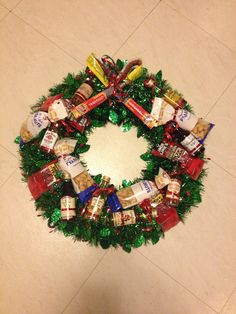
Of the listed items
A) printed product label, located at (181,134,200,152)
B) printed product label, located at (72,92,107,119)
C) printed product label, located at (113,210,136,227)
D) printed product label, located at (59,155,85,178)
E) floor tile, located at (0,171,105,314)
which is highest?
printed product label, located at (181,134,200,152)

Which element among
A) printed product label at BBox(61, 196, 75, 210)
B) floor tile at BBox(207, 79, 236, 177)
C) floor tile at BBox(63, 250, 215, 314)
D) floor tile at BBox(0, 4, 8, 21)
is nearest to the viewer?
printed product label at BBox(61, 196, 75, 210)

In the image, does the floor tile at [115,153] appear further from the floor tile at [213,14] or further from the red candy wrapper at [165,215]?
the floor tile at [213,14]

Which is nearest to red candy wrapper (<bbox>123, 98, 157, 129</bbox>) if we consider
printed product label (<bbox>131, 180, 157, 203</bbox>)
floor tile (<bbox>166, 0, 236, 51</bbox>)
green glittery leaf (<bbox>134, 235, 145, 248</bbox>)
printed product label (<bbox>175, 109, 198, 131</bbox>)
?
printed product label (<bbox>175, 109, 198, 131</bbox>)

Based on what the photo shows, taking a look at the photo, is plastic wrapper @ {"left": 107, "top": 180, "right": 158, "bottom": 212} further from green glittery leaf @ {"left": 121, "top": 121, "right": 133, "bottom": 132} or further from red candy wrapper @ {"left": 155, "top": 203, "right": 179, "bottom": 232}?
green glittery leaf @ {"left": 121, "top": 121, "right": 133, "bottom": 132}

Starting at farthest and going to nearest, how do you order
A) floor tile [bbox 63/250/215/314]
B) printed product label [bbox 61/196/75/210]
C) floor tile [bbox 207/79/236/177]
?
floor tile [bbox 207/79/236/177] → floor tile [bbox 63/250/215/314] → printed product label [bbox 61/196/75/210]

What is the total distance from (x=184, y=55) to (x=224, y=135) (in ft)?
1.48

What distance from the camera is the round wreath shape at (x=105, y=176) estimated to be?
51.3 inches

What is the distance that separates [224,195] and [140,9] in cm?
103

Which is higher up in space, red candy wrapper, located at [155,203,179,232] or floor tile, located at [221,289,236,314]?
red candy wrapper, located at [155,203,179,232]

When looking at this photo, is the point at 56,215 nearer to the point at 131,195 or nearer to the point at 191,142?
the point at 131,195

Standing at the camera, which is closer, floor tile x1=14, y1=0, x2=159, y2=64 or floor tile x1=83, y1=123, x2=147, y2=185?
floor tile x1=83, y1=123, x2=147, y2=185

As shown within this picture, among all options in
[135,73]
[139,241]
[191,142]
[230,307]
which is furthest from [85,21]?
[230,307]

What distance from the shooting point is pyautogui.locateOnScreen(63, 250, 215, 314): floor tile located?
1.41m

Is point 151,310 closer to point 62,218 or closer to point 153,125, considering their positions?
point 62,218
